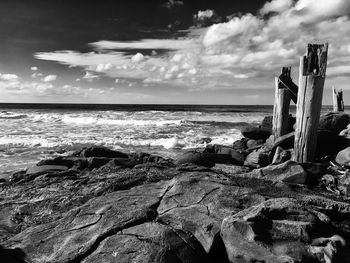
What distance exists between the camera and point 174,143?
15227 mm

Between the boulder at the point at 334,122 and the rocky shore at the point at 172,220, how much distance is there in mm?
5989

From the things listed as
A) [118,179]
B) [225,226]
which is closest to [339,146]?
[118,179]

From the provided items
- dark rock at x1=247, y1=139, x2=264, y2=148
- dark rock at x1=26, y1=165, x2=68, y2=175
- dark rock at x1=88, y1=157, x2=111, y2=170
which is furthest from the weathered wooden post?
dark rock at x1=26, y1=165, x2=68, y2=175

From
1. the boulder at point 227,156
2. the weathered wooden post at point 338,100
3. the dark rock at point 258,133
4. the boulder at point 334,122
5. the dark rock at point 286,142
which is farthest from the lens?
the weathered wooden post at point 338,100

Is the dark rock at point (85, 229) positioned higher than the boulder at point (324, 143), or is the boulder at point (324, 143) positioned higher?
the boulder at point (324, 143)

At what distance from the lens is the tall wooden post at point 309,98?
25.3 ft

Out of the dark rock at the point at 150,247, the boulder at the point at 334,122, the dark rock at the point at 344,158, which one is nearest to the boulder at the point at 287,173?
the dark rock at the point at 344,158

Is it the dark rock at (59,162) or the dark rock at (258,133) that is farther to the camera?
the dark rock at (258,133)

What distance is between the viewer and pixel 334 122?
12383mm

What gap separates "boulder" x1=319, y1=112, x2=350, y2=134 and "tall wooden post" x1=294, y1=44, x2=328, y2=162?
4.57 meters

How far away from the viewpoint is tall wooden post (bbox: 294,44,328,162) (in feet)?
25.3

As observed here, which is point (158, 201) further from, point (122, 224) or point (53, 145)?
point (53, 145)

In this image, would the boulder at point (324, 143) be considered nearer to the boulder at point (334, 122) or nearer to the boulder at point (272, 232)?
the boulder at point (334, 122)

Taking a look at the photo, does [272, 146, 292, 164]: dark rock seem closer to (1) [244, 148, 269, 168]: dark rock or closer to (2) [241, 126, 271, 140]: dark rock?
(1) [244, 148, 269, 168]: dark rock
